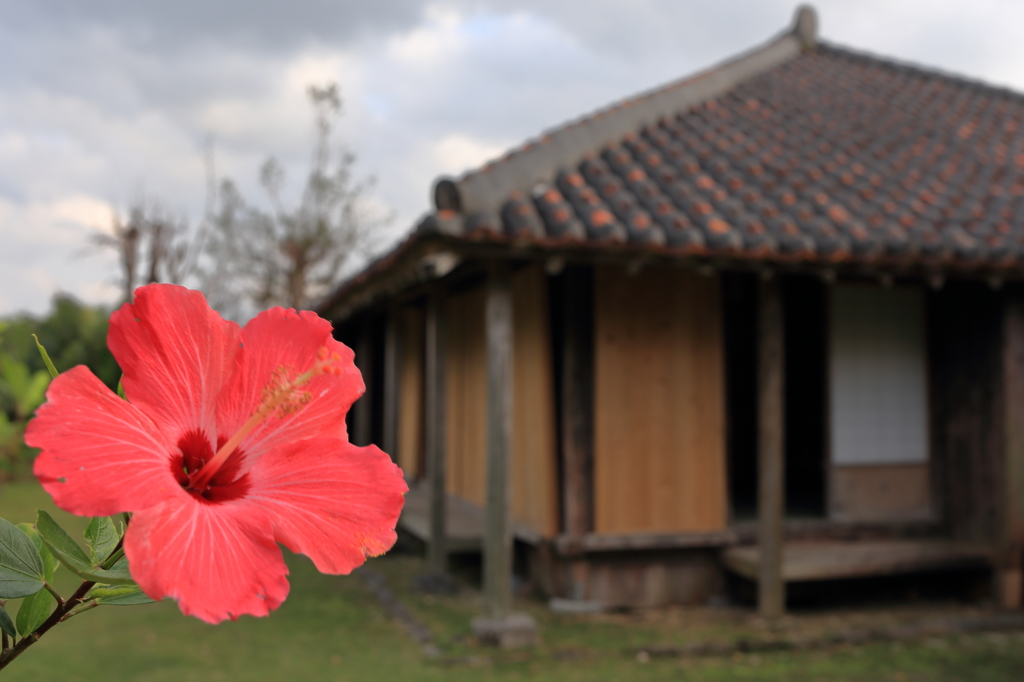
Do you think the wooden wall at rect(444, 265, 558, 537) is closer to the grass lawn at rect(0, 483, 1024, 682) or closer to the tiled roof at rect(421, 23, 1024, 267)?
the grass lawn at rect(0, 483, 1024, 682)

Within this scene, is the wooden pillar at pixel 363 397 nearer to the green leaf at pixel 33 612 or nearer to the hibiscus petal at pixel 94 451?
the green leaf at pixel 33 612

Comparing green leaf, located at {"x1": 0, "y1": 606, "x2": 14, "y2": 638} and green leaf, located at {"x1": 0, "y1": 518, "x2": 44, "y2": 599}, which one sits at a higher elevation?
green leaf, located at {"x1": 0, "y1": 518, "x2": 44, "y2": 599}

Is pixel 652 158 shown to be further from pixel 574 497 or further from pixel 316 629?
pixel 316 629

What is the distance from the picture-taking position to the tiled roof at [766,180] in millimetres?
4535

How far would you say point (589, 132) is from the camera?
5.71m

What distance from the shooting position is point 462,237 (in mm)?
4211

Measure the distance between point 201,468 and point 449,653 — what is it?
4603mm

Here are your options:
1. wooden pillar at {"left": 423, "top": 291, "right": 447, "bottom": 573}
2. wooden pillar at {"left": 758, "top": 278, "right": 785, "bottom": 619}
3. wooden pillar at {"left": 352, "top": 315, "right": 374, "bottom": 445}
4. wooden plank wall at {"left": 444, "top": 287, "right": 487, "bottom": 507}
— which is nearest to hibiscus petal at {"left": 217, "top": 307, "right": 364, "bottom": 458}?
wooden pillar at {"left": 758, "top": 278, "right": 785, "bottom": 619}

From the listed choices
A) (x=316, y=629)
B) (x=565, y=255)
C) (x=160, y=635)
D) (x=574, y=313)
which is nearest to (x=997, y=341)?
(x=574, y=313)

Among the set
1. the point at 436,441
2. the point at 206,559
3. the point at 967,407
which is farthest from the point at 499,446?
the point at 206,559

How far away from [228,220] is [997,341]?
19081 mm

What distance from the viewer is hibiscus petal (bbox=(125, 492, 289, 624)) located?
1.05 feet

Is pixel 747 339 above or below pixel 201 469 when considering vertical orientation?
above

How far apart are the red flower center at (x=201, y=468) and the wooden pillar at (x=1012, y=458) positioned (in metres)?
6.32
